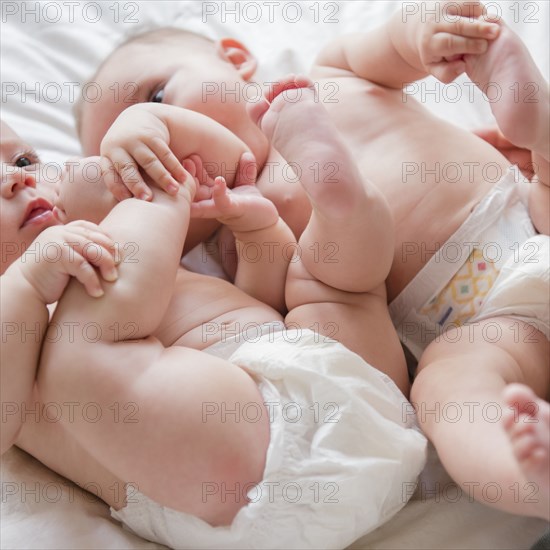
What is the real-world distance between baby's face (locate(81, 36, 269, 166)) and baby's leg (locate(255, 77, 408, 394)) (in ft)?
0.82

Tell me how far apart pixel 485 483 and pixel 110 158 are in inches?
24.4

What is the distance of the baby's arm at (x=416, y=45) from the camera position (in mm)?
1111

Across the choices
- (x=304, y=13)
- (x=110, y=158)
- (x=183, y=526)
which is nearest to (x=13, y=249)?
(x=110, y=158)

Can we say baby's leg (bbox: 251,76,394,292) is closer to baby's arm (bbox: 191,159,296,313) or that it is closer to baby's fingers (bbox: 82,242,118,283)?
A: baby's arm (bbox: 191,159,296,313)

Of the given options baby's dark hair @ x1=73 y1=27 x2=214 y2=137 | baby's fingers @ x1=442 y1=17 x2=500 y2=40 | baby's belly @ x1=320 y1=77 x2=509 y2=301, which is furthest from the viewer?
baby's dark hair @ x1=73 y1=27 x2=214 y2=137

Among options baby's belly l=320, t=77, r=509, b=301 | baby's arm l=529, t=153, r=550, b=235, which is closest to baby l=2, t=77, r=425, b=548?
baby's belly l=320, t=77, r=509, b=301

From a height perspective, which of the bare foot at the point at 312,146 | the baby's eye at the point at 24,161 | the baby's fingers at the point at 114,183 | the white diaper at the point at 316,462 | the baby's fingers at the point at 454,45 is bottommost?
the white diaper at the point at 316,462

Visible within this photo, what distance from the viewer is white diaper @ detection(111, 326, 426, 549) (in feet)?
2.93

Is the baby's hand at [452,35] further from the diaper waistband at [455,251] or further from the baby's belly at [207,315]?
the baby's belly at [207,315]

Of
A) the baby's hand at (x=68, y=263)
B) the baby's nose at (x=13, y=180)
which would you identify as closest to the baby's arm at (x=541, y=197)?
the baby's hand at (x=68, y=263)

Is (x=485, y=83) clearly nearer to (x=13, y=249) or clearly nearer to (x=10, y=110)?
(x=13, y=249)

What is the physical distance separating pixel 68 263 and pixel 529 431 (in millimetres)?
525

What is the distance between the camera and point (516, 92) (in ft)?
3.40

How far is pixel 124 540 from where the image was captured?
3.19ft
